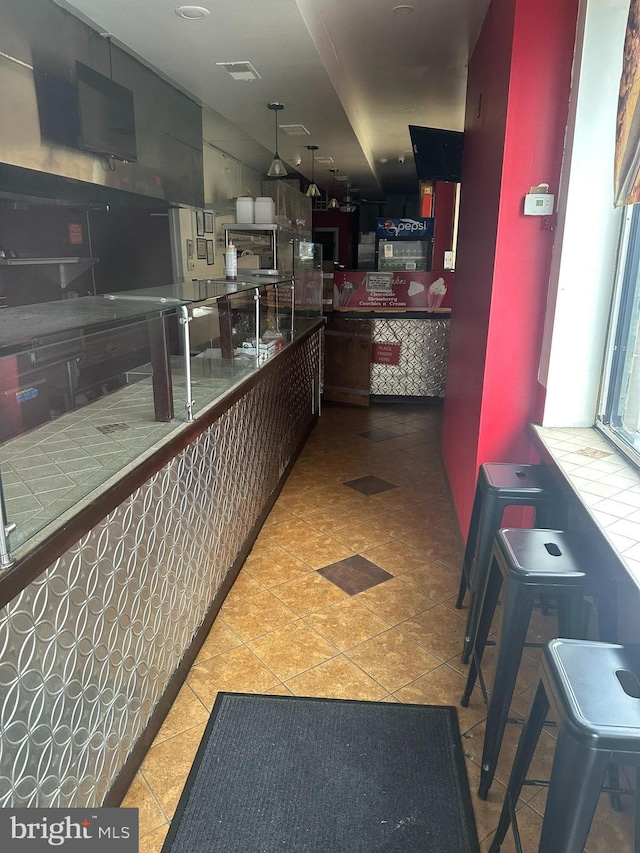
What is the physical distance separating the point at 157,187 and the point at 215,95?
3.13ft

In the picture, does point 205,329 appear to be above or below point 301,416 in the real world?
above

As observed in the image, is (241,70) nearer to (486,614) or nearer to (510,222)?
(510,222)

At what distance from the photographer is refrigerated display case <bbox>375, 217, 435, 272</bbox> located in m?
6.41

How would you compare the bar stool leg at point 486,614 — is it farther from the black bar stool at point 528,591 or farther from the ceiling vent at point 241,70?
the ceiling vent at point 241,70

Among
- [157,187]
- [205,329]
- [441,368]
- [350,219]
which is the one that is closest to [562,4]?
[205,329]

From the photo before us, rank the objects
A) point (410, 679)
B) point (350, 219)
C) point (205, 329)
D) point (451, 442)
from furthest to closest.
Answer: point (350, 219) < point (451, 442) < point (205, 329) < point (410, 679)

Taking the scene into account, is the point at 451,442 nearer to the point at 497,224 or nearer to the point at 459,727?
the point at 497,224

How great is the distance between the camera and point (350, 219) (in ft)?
44.4

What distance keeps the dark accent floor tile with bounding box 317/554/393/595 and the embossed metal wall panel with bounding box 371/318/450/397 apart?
11.1 ft

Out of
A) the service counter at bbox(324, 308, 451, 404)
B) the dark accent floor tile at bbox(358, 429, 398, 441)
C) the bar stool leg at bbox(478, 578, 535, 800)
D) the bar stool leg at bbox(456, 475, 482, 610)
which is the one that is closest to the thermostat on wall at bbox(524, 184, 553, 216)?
the bar stool leg at bbox(456, 475, 482, 610)

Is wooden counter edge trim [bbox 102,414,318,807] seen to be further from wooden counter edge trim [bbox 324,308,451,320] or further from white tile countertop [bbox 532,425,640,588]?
wooden counter edge trim [bbox 324,308,451,320]

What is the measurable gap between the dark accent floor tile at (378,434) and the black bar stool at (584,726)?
3800mm

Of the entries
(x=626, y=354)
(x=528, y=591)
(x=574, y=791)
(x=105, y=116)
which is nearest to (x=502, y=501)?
(x=528, y=591)

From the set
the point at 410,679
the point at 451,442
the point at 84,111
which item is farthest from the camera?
the point at 451,442
